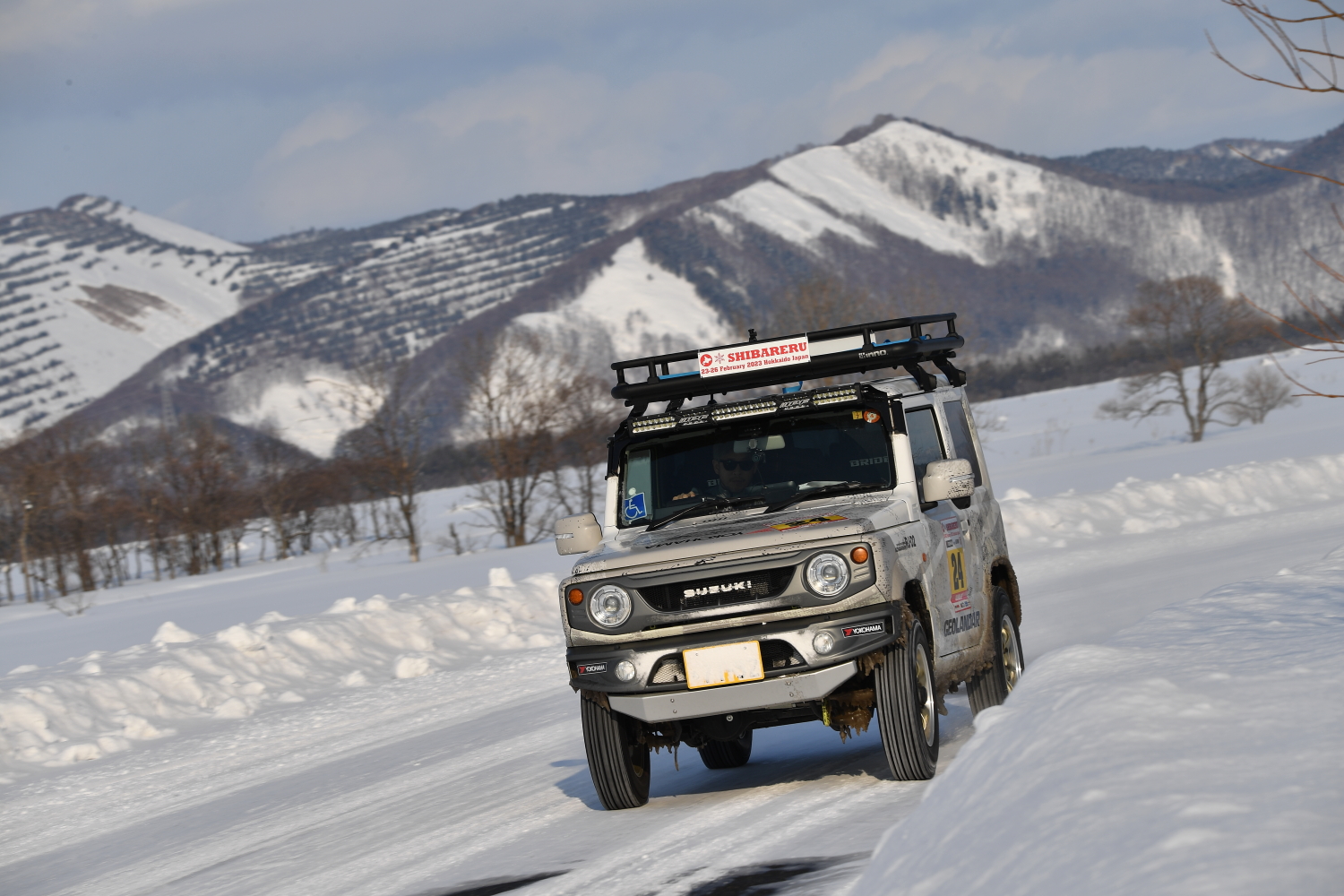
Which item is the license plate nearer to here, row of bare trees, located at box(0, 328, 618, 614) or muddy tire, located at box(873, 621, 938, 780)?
muddy tire, located at box(873, 621, 938, 780)

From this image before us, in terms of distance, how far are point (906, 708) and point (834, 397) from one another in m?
1.83

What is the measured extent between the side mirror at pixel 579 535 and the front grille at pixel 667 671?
1100 mm

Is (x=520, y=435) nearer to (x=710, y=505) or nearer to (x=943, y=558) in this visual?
(x=710, y=505)

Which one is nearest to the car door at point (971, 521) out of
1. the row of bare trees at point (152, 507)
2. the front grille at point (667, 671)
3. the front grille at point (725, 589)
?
the front grille at point (725, 589)

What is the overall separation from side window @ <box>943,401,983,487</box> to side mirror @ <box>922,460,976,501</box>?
130cm

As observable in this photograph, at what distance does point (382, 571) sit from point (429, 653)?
2056 cm

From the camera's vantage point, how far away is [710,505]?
24.7 ft

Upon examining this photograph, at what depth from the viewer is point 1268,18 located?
582cm

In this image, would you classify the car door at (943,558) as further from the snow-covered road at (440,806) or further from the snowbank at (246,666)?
the snowbank at (246,666)

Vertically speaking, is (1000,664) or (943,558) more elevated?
(943,558)

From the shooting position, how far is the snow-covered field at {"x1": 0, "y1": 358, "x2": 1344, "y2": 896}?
4.04 m

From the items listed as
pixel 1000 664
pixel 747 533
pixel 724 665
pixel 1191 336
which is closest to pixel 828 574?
pixel 747 533

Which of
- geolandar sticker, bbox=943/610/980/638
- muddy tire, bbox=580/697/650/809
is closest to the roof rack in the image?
geolandar sticker, bbox=943/610/980/638

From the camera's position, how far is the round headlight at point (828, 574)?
21.3 feet
